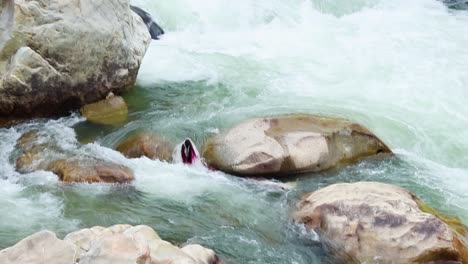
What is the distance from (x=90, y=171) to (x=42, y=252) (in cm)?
287

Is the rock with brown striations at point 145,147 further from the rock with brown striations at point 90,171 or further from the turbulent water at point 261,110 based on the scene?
the rock with brown striations at point 90,171

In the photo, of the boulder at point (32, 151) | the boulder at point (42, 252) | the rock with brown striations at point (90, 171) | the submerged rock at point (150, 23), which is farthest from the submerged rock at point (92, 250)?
the submerged rock at point (150, 23)

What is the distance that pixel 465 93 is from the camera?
9.92 meters

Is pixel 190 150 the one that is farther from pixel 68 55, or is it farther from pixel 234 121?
pixel 68 55

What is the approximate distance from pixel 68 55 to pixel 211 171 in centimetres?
249

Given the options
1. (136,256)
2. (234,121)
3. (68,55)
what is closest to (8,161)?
(68,55)

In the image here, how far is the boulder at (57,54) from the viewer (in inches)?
298

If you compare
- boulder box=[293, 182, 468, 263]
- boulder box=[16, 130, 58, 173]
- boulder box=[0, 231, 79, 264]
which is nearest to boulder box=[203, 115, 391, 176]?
boulder box=[293, 182, 468, 263]

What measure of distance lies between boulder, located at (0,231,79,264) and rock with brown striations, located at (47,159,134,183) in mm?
2656

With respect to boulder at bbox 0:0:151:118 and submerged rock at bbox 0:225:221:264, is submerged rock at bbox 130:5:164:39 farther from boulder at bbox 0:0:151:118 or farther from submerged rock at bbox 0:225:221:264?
submerged rock at bbox 0:225:221:264

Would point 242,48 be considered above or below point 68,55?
below

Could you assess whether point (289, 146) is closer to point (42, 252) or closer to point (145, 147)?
point (145, 147)

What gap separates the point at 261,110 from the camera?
871 cm

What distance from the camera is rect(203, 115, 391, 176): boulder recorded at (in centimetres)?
693
